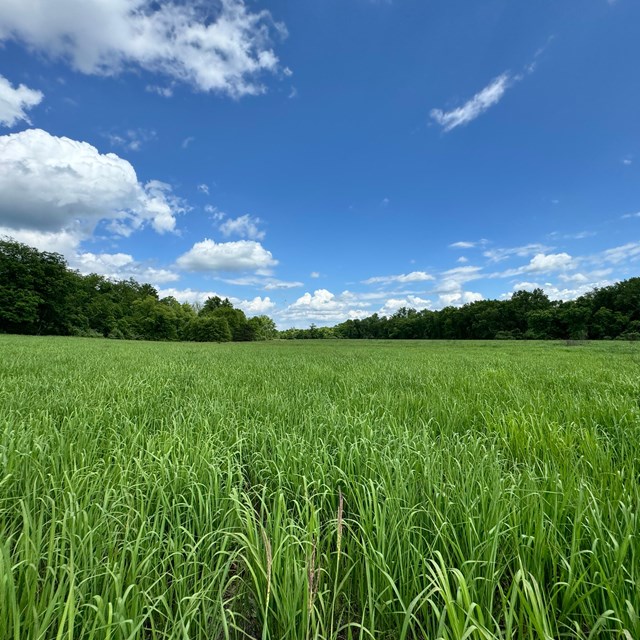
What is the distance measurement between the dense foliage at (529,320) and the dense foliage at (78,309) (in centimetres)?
5828

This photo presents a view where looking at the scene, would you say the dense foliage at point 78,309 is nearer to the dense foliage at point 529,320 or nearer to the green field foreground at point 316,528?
the dense foliage at point 529,320

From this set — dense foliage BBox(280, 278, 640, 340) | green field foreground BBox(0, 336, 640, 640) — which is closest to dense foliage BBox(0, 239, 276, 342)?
dense foliage BBox(280, 278, 640, 340)

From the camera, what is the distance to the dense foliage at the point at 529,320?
6569 cm

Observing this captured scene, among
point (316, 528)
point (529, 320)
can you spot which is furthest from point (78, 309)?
point (529, 320)

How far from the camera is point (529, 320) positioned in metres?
80.3

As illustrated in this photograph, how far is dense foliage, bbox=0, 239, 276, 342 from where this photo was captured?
5075 centimetres

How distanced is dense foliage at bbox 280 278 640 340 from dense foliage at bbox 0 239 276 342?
191 ft

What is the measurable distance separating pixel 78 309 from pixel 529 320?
9846 centimetres

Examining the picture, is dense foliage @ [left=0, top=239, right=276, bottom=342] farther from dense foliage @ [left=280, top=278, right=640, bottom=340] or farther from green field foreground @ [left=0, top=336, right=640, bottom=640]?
green field foreground @ [left=0, top=336, right=640, bottom=640]

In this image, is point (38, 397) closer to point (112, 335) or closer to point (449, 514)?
point (449, 514)

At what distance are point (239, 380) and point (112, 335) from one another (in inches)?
2789

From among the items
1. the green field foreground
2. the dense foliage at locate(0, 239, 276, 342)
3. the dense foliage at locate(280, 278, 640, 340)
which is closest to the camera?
the green field foreground

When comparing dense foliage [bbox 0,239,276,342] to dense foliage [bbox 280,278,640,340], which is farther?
dense foliage [bbox 280,278,640,340]

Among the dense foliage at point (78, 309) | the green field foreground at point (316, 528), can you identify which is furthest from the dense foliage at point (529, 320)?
the green field foreground at point (316, 528)
